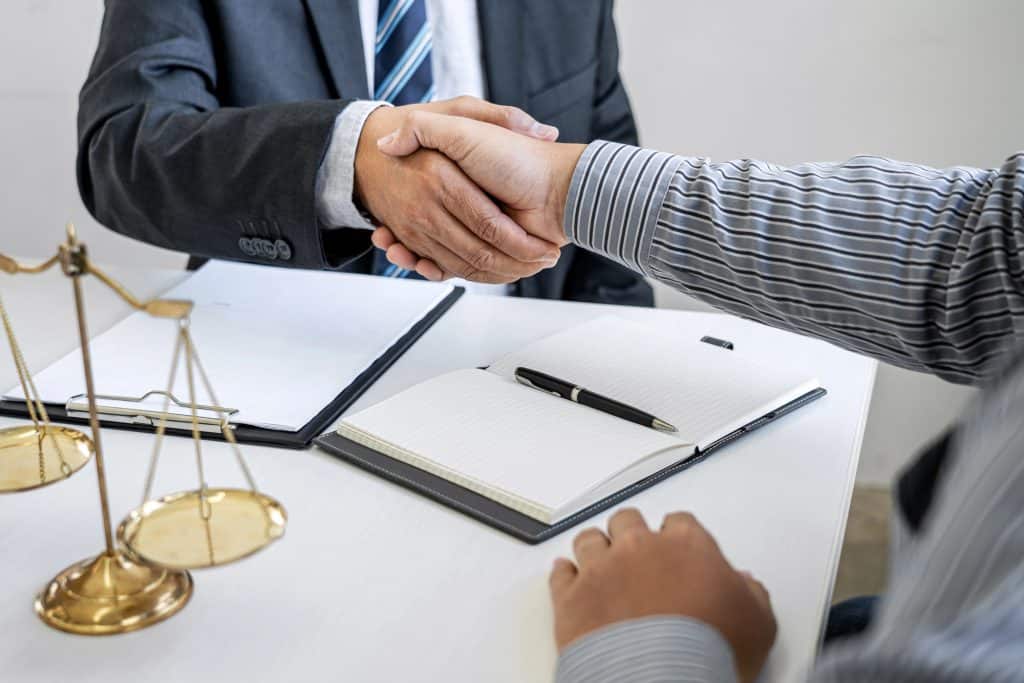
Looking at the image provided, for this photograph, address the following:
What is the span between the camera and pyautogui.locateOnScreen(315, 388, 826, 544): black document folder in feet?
2.72

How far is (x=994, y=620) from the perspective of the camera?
1.38 ft

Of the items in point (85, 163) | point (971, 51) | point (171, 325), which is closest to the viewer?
point (171, 325)

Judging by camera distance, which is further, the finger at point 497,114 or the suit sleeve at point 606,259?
the suit sleeve at point 606,259

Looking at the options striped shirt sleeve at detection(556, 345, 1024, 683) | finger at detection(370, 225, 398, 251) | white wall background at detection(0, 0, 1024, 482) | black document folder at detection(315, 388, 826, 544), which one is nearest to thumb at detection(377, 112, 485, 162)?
finger at detection(370, 225, 398, 251)

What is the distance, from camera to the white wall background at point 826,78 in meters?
2.11

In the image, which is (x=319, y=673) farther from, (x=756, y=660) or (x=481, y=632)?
(x=756, y=660)

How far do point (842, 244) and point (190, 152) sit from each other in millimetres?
715

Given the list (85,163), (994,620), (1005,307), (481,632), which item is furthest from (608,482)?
(85,163)

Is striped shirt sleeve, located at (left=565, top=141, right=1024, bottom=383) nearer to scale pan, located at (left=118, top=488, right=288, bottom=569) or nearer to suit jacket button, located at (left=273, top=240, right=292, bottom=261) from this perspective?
suit jacket button, located at (left=273, top=240, right=292, bottom=261)

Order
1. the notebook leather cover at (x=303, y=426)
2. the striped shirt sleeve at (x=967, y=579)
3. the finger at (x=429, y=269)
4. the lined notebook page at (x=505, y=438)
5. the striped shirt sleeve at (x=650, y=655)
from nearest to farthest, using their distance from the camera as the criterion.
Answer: the striped shirt sleeve at (x=967, y=579), the striped shirt sleeve at (x=650, y=655), the lined notebook page at (x=505, y=438), the notebook leather cover at (x=303, y=426), the finger at (x=429, y=269)

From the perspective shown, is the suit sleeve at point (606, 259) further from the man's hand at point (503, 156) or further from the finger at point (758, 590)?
the finger at point (758, 590)

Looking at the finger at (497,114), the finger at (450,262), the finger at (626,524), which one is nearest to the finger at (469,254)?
Result: the finger at (450,262)

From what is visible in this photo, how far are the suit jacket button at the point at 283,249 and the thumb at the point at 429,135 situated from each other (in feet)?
0.48

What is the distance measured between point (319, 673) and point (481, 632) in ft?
0.35
